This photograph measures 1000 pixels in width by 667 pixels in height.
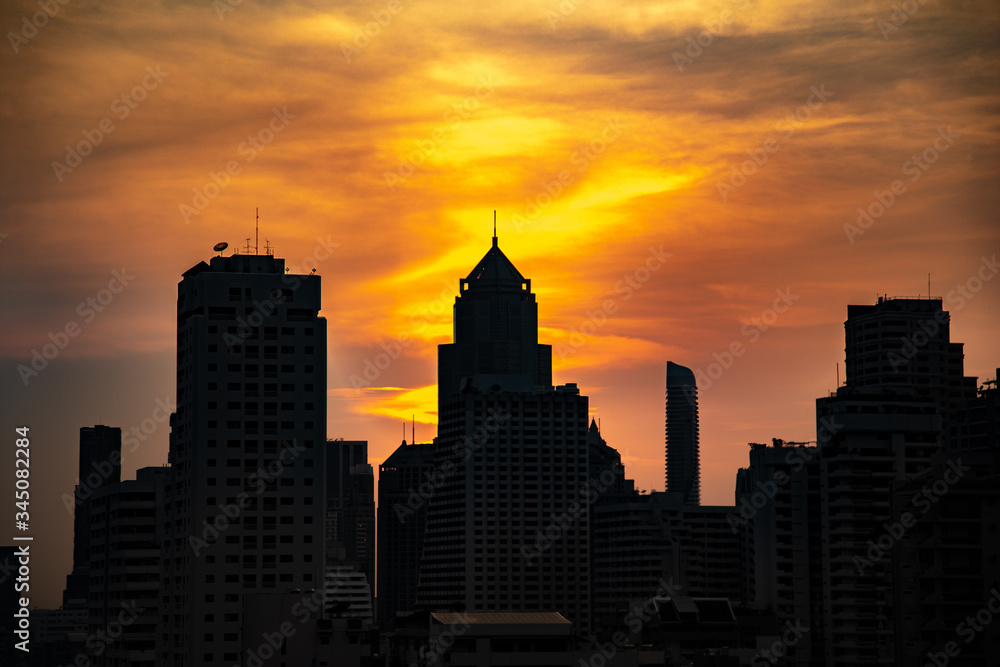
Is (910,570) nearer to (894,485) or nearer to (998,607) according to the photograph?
(998,607)

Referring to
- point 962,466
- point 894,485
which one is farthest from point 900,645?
point 894,485

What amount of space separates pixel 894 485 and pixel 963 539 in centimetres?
3639

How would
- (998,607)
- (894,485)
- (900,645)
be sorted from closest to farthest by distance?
Result: (998,607) → (900,645) → (894,485)

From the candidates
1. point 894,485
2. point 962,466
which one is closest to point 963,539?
point 962,466

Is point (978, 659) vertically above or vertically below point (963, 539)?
below

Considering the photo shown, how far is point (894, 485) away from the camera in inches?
7180

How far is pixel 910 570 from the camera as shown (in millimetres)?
146625

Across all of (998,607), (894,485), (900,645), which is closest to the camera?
(998,607)

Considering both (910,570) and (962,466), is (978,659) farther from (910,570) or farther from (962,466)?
(962,466)

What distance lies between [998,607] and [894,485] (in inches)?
1664

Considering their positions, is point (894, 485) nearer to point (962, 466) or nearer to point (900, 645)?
point (962, 466)

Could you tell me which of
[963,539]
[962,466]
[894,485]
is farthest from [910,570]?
[894,485]

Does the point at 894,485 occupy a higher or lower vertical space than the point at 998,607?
higher

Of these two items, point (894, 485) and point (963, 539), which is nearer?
point (963, 539)
